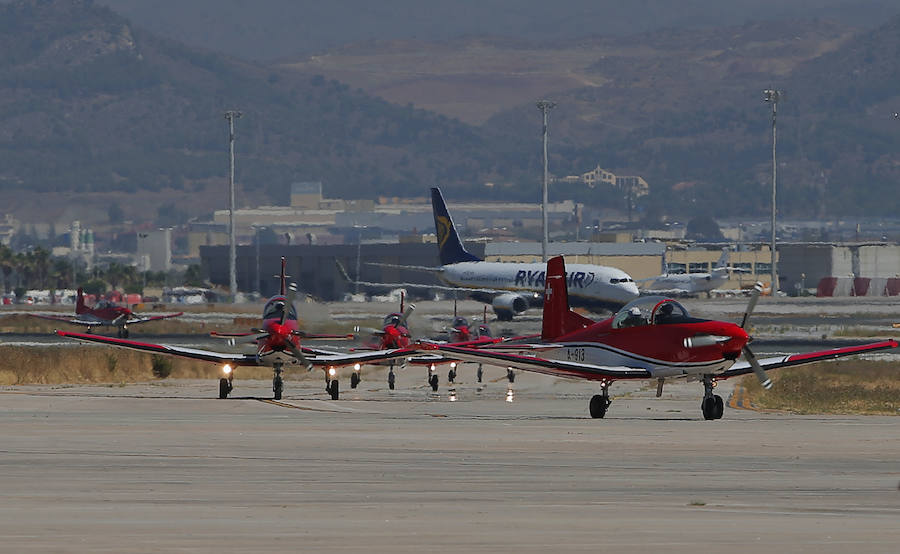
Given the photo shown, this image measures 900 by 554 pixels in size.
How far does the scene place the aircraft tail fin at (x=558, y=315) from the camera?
3800 centimetres

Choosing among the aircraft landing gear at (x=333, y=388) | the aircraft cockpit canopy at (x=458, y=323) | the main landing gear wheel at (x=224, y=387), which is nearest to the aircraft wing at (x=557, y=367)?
the aircraft landing gear at (x=333, y=388)

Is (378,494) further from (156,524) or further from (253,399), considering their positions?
(253,399)

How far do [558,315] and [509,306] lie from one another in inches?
2600

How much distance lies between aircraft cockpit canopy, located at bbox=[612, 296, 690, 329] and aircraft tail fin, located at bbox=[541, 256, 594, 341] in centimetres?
271

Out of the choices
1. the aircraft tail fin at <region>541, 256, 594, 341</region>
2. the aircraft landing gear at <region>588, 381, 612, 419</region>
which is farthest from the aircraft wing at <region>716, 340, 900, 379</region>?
the aircraft tail fin at <region>541, 256, 594, 341</region>

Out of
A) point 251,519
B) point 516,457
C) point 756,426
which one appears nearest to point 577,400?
point 756,426

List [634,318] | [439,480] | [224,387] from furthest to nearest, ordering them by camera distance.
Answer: [224,387] → [634,318] → [439,480]

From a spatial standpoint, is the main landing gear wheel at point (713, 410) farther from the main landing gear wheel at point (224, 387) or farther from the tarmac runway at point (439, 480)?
the main landing gear wheel at point (224, 387)

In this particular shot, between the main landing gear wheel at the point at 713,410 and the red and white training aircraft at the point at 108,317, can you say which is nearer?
the main landing gear wheel at the point at 713,410

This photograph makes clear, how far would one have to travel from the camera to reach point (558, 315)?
3828 cm

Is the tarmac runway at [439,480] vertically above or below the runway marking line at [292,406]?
above

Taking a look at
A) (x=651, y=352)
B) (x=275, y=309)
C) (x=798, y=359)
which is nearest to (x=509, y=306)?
(x=275, y=309)

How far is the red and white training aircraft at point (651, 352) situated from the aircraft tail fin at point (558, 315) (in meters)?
1.44

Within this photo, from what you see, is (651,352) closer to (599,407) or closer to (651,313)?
(651,313)
